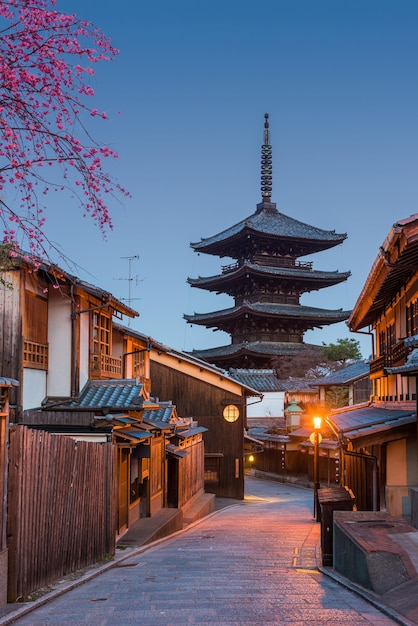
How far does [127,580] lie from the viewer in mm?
10094

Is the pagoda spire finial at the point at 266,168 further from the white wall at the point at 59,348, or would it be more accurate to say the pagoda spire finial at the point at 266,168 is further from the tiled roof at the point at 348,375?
the white wall at the point at 59,348

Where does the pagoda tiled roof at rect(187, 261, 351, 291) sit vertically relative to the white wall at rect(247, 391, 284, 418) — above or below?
above

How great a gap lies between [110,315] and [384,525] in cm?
1060

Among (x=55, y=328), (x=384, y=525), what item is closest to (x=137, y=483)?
(x=55, y=328)

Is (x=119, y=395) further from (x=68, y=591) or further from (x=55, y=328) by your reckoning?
(x=68, y=591)

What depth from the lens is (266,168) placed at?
6238cm

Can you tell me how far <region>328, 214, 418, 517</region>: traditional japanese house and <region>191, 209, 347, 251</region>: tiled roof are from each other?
34.6 m

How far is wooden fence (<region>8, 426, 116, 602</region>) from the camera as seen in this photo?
8.20m

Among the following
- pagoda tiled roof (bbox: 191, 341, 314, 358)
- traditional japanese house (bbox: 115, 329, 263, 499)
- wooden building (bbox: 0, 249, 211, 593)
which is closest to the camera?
wooden building (bbox: 0, 249, 211, 593)

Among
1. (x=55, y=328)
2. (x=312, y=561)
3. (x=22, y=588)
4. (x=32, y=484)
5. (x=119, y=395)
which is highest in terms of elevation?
(x=55, y=328)

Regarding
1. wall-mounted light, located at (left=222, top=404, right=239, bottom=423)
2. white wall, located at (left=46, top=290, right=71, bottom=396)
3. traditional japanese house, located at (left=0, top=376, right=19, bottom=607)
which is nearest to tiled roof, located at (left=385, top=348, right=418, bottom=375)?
traditional japanese house, located at (left=0, top=376, right=19, bottom=607)

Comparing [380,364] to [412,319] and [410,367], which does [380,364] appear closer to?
[412,319]

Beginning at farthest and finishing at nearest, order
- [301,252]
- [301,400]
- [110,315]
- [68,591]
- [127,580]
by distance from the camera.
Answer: [301,252], [301,400], [110,315], [127,580], [68,591]

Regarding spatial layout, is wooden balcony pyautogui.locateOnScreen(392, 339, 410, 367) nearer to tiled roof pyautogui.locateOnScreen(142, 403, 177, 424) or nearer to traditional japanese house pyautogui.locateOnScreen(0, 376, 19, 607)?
tiled roof pyautogui.locateOnScreen(142, 403, 177, 424)
